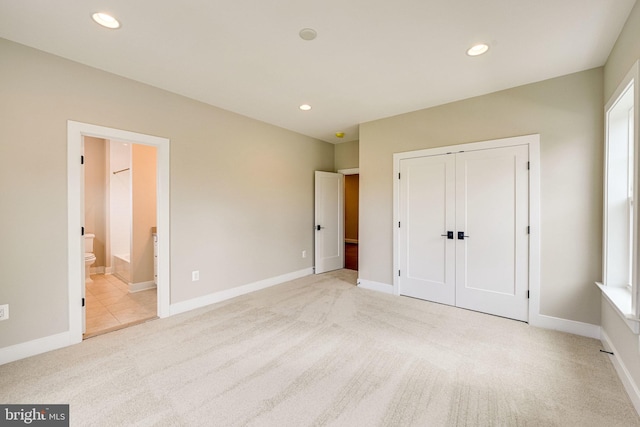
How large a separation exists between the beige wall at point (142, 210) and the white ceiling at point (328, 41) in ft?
5.49

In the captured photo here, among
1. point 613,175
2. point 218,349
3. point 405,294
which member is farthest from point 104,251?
point 613,175

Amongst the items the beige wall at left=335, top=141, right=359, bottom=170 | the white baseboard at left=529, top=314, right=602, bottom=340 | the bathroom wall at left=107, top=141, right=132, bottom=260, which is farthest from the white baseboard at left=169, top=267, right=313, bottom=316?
the white baseboard at left=529, top=314, right=602, bottom=340

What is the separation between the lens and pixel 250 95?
338 centimetres

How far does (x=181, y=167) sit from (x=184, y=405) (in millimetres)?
2571

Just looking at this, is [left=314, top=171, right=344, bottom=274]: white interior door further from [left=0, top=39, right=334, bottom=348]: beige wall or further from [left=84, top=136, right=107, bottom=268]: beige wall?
[left=84, top=136, right=107, bottom=268]: beige wall

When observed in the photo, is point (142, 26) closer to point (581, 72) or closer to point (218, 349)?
point (218, 349)

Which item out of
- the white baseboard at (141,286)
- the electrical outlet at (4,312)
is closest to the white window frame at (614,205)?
the electrical outlet at (4,312)

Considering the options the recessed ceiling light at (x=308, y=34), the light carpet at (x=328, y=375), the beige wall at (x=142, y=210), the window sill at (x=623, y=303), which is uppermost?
the recessed ceiling light at (x=308, y=34)

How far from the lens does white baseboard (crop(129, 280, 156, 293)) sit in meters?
4.21

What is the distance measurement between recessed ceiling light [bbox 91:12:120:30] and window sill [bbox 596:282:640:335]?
414cm

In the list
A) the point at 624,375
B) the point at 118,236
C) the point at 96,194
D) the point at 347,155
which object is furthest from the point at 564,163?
the point at 96,194

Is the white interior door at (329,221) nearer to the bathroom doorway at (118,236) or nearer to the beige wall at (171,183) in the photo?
the beige wall at (171,183)

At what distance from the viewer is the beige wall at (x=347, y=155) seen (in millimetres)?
5586

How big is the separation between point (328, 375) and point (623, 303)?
2.34 meters
